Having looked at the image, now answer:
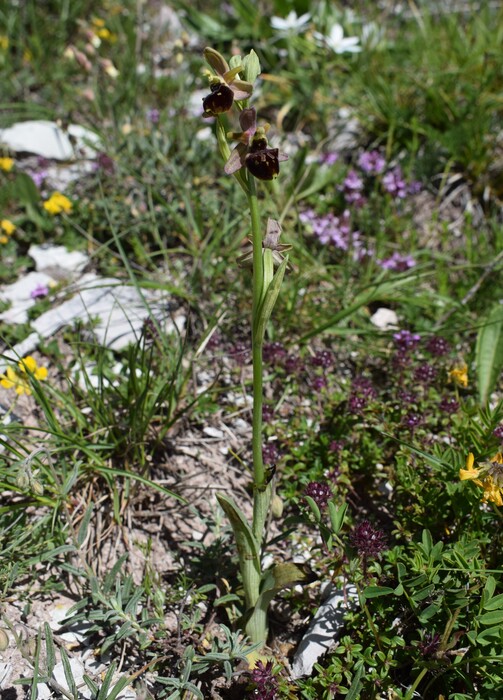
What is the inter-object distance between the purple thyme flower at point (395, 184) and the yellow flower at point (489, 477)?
2.02 meters

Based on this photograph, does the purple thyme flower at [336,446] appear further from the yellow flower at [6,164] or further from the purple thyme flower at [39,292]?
the yellow flower at [6,164]

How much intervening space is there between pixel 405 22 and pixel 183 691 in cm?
484

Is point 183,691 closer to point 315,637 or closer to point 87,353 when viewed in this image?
point 315,637

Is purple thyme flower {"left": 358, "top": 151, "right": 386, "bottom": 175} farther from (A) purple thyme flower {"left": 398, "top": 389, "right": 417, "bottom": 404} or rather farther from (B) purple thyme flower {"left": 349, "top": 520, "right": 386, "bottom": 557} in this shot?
(B) purple thyme flower {"left": 349, "top": 520, "right": 386, "bottom": 557}

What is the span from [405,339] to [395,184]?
1.23 metres

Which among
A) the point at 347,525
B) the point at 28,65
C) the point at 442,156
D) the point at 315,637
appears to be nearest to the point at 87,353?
the point at 347,525

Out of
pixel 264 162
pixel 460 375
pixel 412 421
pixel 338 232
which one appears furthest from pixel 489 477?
pixel 338 232

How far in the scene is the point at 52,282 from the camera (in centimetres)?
319

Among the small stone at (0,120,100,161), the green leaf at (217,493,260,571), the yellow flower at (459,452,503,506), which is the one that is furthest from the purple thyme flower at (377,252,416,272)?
the small stone at (0,120,100,161)

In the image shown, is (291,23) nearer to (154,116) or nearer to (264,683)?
(154,116)

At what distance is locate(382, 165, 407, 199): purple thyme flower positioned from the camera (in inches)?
136

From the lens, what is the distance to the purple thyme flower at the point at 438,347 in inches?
102

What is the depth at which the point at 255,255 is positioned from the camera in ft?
4.86

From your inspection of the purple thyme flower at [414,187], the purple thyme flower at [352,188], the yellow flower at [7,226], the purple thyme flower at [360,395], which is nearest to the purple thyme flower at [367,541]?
the purple thyme flower at [360,395]
